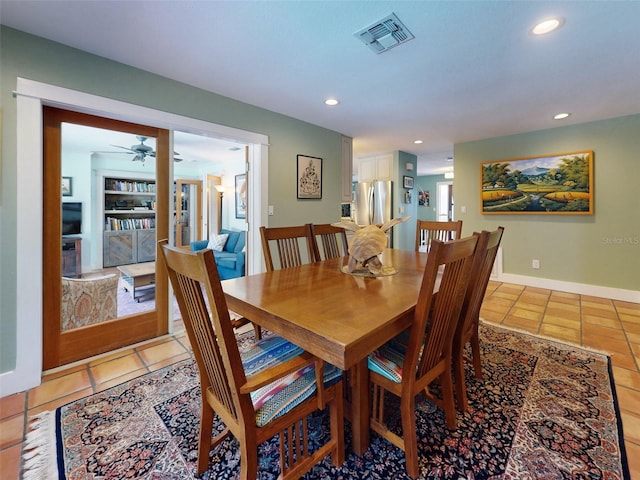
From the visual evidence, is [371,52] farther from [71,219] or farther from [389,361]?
[71,219]

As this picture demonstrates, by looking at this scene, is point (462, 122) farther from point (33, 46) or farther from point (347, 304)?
point (33, 46)

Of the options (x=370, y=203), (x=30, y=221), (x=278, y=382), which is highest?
(x=370, y=203)

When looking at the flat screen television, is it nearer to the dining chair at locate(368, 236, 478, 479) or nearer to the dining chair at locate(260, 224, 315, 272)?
the dining chair at locate(260, 224, 315, 272)

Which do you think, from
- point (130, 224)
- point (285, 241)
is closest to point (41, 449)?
point (285, 241)

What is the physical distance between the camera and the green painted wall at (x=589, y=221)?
138 inches

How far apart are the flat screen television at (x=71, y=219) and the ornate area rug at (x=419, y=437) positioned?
1251mm

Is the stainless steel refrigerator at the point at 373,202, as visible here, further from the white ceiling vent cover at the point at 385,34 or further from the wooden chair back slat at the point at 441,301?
the wooden chair back slat at the point at 441,301

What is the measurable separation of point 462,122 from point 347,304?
11.5ft

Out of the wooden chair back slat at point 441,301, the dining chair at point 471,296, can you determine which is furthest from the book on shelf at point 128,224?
the dining chair at point 471,296

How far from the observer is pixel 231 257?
4516 millimetres

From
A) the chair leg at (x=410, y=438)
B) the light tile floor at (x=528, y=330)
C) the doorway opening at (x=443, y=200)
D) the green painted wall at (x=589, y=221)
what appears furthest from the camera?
the doorway opening at (x=443, y=200)

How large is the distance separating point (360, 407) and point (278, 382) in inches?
17.3

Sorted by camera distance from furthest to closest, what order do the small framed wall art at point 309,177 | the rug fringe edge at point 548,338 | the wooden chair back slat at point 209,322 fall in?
the small framed wall art at point 309,177
the rug fringe edge at point 548,338
the wooden chair back slat at point 209,322

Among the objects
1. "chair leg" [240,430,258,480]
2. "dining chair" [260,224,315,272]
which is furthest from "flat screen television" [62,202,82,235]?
"chair leg" [240,430,258,480]
